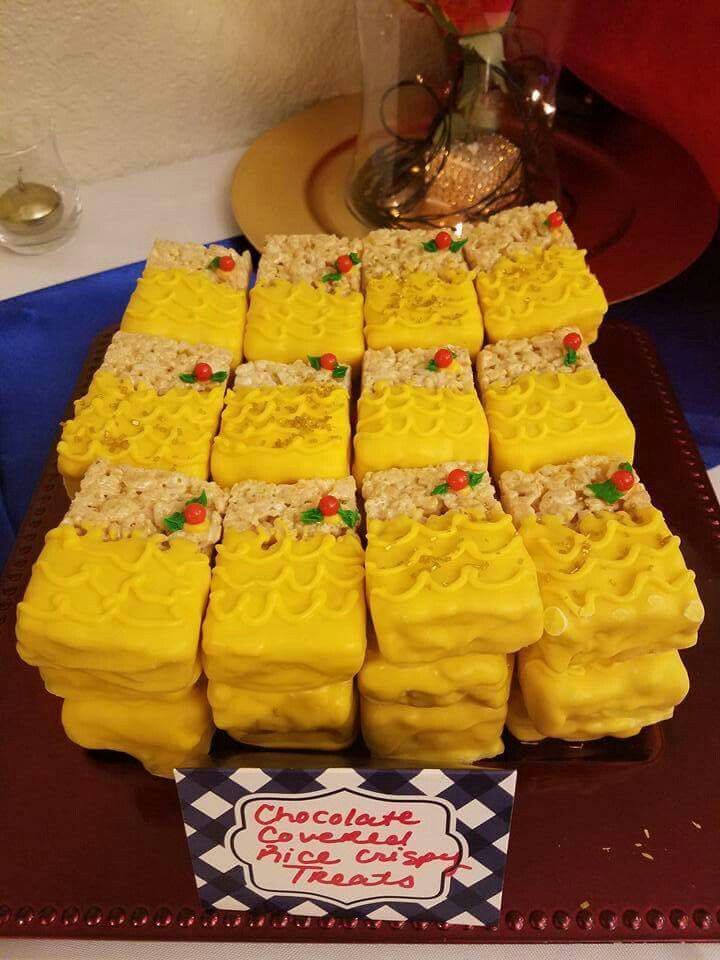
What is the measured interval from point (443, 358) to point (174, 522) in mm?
457

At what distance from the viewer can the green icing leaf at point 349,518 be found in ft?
3.34

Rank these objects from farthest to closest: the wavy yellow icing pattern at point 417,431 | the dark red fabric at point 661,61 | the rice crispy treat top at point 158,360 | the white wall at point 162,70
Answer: the white wall at point 162,70
the dark red fabric at point 661,61
the rice crispy treat top at point 158,360
the wavy yellow icing pattern at point 417,431

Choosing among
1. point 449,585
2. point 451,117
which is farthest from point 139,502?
point 451,117

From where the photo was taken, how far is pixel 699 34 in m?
1.55

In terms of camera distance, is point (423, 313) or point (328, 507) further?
point (423, 313)

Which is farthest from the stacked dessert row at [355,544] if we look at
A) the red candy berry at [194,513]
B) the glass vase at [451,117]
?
the glass vase at [451,117]

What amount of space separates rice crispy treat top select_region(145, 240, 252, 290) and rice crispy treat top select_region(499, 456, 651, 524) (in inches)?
23.4

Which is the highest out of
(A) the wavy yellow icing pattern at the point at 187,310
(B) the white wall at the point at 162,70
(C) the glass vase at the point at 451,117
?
(B) the white wall at the point at 162,70

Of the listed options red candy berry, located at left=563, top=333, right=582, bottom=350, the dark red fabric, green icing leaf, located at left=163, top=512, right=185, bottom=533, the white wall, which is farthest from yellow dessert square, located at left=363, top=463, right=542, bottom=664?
the white wall

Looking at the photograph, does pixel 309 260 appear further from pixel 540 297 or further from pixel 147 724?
pixel 147 724

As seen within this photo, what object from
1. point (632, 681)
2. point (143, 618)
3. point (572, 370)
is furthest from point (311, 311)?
point (632, 681)

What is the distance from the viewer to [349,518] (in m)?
1.02

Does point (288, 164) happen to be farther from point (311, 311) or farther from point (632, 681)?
point (632, 681)

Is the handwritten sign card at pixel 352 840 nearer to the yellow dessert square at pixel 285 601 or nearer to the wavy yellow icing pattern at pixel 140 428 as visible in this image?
the yellow dessert square at pixel 285 601
